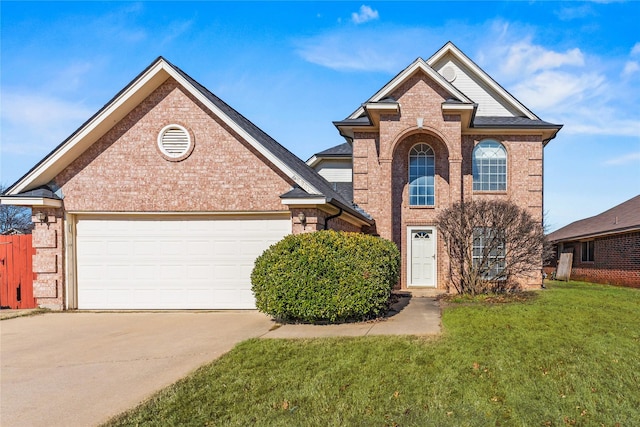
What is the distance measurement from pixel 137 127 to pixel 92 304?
4711mm

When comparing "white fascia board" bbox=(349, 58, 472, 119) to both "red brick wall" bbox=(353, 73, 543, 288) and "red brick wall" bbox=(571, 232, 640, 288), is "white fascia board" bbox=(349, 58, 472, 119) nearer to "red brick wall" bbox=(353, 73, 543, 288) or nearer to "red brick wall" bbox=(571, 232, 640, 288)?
"red brick wall" bbox=(353, 73, 543, 288)

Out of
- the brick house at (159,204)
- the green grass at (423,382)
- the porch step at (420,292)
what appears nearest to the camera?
the green grass at (423,382)

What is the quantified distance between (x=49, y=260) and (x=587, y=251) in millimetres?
22592

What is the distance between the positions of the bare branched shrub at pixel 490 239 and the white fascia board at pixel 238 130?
4.87 m

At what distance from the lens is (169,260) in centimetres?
1173

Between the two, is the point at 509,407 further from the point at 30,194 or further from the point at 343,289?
the point at 30,194

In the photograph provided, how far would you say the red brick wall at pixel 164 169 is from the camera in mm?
11469

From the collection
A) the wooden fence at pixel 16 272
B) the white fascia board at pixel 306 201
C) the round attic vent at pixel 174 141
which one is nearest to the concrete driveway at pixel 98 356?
the wooden fence at pixel 16 272

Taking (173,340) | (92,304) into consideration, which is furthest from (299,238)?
(92,304)

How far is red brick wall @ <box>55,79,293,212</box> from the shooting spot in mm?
11469

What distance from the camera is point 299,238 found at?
961cm

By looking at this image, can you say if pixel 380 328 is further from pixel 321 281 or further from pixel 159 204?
pixel 159 204

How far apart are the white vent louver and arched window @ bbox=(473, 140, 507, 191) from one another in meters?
10.2

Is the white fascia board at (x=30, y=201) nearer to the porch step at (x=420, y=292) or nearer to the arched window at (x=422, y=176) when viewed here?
the porch step at (x=420, y=292)
